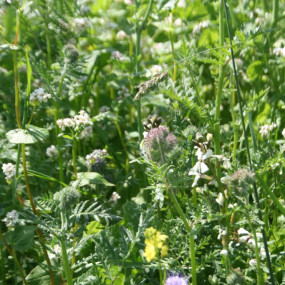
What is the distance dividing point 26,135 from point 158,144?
646 millimetres

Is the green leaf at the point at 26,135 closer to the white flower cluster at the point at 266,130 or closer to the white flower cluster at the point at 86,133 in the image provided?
the white flower cluster at the point at 86,133

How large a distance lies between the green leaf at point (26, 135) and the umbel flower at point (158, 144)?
0.55 metres

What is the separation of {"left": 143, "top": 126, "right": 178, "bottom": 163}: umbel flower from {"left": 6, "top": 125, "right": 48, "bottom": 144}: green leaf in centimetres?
55

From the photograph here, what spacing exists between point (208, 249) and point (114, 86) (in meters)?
1.50

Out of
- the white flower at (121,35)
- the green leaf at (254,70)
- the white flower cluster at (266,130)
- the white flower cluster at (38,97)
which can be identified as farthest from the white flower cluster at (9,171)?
Answer: the white flower at (121,35)

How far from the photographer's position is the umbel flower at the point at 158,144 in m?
1.56

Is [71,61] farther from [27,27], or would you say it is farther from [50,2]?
[27,27]

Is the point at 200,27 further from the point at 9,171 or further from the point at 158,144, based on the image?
the point at 158,144

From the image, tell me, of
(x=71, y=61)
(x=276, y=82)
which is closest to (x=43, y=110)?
(x=71, y=61)

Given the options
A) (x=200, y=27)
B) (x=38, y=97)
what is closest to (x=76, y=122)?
(x=38, y=97)

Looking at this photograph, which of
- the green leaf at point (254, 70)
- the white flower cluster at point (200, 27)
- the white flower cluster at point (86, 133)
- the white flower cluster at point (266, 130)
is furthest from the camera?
the white flower cluster at point (200, 27)

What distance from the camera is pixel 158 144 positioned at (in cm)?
157

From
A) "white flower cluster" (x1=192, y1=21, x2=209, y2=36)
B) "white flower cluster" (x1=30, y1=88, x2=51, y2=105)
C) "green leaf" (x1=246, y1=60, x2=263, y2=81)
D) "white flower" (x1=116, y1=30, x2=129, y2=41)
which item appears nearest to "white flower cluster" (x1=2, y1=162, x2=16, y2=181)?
"white flower cluster" (x1=30, y1=88, x2=51, y2=105)

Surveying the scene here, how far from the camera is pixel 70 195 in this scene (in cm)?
166
